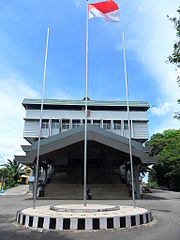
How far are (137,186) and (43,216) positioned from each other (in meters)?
15.9

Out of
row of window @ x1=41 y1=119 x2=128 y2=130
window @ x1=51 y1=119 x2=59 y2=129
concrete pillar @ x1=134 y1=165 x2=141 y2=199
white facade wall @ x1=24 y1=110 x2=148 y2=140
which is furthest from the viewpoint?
row of window @ x1=41 y1=119 x2=128 y2=130

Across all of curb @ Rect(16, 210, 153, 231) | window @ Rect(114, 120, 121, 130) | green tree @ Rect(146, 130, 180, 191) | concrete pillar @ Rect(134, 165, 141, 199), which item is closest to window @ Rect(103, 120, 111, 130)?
window @ Rect(114, 120, 121, 130)

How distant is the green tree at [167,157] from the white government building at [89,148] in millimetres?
3708

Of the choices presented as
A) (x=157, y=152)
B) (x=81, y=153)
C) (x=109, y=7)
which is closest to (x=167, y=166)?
(x=157, y=152)

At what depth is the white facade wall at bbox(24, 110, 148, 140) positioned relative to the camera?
41.9 meters

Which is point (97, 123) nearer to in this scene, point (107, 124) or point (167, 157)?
point (107, 124)

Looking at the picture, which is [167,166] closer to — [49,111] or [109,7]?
[49,111]

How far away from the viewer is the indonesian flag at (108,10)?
395 inches

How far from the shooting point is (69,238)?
473 centimetres

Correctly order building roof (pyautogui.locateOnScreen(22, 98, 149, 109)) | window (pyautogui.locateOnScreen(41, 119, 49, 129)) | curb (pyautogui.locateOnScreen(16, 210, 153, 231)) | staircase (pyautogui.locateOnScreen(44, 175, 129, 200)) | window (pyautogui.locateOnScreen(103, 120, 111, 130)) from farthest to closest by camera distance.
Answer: building roof (pyautogui.locateOnScreen(22, 98, 149, 109))
window (pyautogui.locateOnScreen(103, 120, 111, 130))
window (pyautogui.locateOnScreen(41, 119, 49, 129))
staircase (pyautogui.locateOnScreen(44, 175, 129, 200))
curb (pyautogui.locateOnScreen(16, 210, 153, 231))

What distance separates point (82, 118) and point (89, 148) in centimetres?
1409

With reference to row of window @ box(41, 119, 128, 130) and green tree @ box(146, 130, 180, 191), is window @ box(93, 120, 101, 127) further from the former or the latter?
green tree @ box(146, 130, 180, 191)

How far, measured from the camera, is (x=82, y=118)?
142 feet

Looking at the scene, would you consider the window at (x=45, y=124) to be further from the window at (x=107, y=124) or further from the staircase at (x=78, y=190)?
the staircase at (x=78, y=190)
